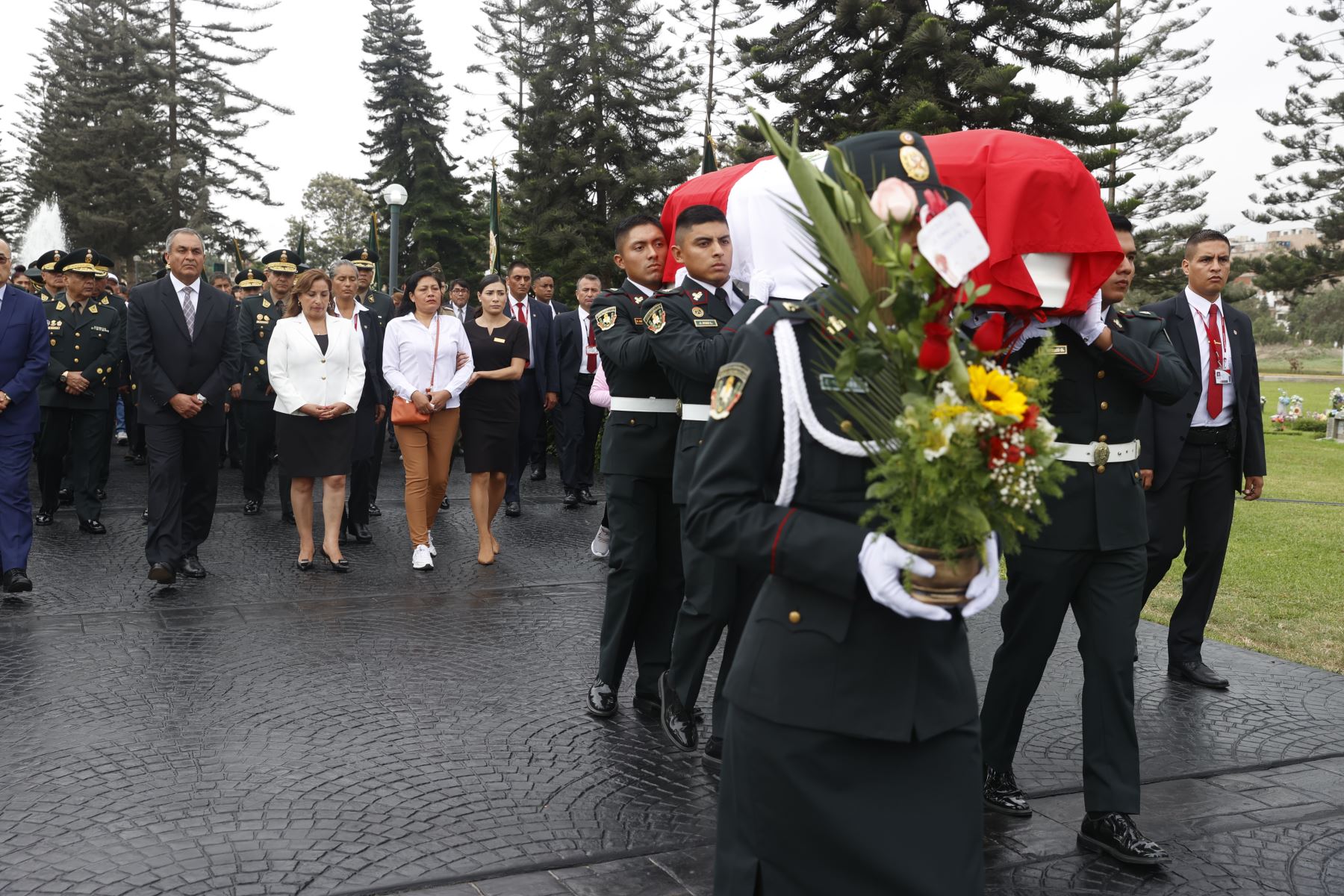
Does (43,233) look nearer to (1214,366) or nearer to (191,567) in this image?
(191,567)

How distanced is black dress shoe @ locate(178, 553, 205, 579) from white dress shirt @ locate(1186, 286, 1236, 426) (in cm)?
638

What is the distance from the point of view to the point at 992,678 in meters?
4.41

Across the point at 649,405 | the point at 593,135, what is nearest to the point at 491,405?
the point at 649,405

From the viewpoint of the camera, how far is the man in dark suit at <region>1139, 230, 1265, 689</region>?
6195mm

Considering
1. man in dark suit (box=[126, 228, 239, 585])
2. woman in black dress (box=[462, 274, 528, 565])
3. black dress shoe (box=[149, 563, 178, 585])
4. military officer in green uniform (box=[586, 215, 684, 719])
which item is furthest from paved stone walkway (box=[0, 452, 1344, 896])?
woman in black dress (box=[462, 274, 528, 565])

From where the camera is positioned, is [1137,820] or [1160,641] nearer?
[1137,820]

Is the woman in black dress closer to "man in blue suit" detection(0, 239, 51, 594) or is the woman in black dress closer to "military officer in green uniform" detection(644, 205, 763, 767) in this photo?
"man in blue suit" detection(0, 239, 51, 594)

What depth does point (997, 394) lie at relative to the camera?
218 cm

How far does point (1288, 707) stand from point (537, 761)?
3535 millimetres

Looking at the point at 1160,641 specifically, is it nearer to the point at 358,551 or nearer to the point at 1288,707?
the point at 1288,707

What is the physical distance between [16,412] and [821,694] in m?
7.05

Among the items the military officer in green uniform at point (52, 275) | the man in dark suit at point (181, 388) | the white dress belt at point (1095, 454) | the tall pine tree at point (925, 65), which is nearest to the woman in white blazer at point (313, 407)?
the man in dark suit at point (181, 388)

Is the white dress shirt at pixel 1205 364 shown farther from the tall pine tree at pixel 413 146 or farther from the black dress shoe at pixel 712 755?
the tall pine tree at pixel 413 146

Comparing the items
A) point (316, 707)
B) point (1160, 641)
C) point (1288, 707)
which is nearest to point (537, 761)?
point (316, 707)
